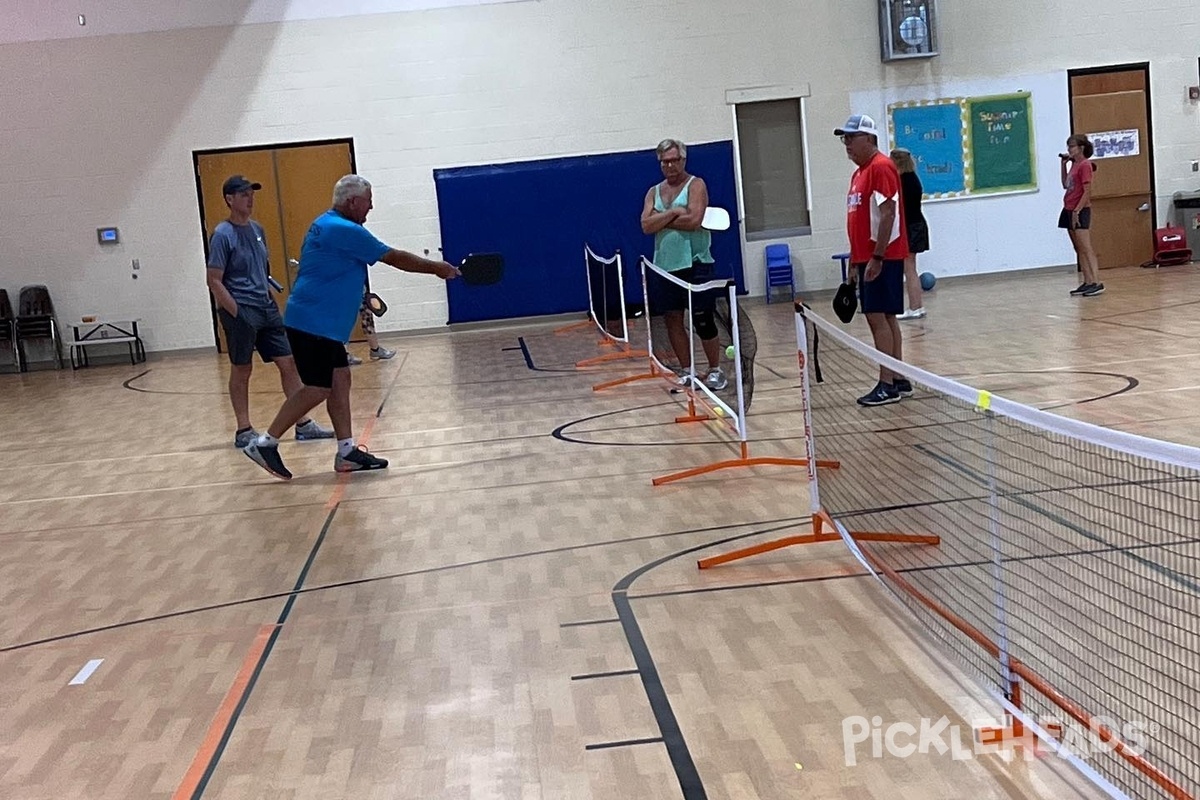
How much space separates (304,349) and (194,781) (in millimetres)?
4159

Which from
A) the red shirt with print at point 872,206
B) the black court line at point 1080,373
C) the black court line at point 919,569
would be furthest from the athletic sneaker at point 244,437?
the black court line at point 1080,373

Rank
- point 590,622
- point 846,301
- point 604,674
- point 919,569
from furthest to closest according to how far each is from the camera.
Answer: point 846,301 < point 919,569 < point 590,622 < point 604,674

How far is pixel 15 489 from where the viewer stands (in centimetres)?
832

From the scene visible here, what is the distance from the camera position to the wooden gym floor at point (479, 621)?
344 centimetres

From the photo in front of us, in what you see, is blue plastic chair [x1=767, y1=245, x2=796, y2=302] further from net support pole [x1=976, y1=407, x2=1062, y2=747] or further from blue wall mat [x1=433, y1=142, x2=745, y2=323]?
net support pole [x1=976, y1=407, x2=1062, y2=747]

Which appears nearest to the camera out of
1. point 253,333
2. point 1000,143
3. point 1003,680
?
point 1003,680

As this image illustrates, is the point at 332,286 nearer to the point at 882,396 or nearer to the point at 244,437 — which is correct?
the point at 244,437

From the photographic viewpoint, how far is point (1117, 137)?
57.6 ft

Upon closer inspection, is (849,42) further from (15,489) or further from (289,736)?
(289,736)

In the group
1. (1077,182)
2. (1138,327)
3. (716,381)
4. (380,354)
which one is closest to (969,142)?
(1077,182)

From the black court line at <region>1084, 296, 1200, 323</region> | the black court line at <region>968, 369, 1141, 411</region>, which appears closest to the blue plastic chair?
the black court line at <region>1084, 296, 1200, 323</region>

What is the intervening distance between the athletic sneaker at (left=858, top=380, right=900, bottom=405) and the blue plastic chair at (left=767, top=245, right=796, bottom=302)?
370 inches

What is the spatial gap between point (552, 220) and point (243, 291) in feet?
30.7

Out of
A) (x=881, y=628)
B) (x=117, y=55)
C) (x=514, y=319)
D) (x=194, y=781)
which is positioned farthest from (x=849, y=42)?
(x=194, y=781)
